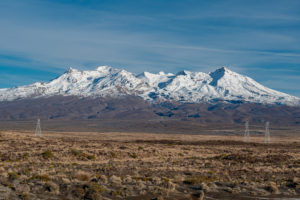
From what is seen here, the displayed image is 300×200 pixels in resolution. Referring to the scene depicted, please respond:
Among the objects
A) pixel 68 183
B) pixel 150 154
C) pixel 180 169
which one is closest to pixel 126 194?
pixel 68 183

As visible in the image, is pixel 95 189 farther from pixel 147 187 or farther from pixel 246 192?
pixel 246 192

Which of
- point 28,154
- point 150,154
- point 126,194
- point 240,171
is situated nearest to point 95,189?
point 126,194

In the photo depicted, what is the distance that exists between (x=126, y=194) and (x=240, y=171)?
1338 centimetres

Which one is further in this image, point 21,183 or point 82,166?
point 82,166

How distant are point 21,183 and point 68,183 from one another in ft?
9.30

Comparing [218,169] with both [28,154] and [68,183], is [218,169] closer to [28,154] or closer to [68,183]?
[68,183]

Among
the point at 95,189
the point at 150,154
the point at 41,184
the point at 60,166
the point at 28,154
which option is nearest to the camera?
the point at 95,189

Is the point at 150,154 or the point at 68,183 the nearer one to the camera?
the point at 68,183

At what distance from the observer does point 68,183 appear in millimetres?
23703

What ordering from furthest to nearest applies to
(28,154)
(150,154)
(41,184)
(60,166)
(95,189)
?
(150,154)
(28,154)
(60,166)
(41,184)
(95,189)

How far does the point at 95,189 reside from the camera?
853 inches

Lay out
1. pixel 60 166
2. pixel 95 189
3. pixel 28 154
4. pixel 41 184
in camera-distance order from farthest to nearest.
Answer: pixel 28 154 → pixel 60 166 → pixel 41 184 → pixel 95 189

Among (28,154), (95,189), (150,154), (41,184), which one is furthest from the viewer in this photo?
(150,154)

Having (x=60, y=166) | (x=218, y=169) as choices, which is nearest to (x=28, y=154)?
(x=60, y=166)
